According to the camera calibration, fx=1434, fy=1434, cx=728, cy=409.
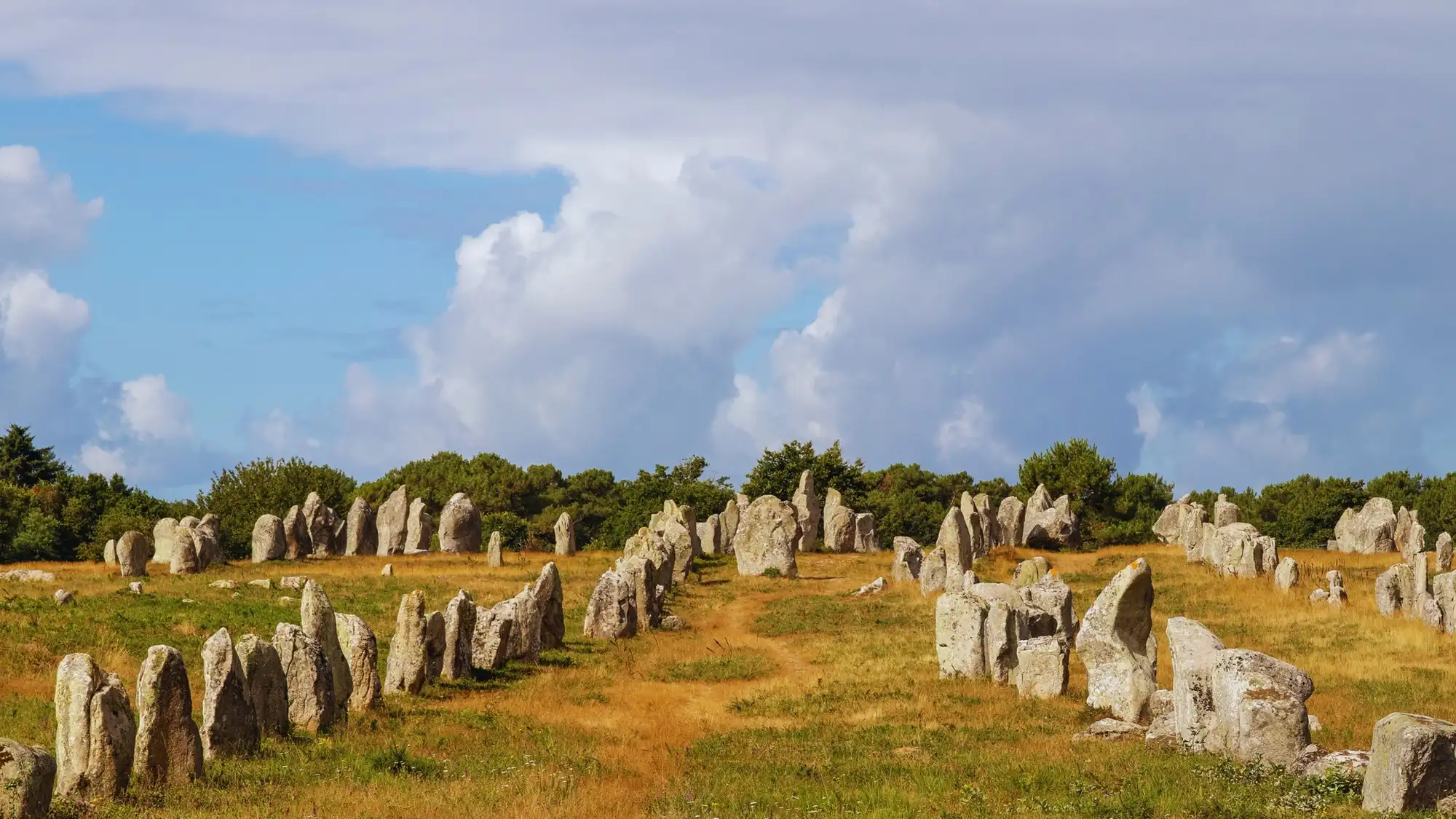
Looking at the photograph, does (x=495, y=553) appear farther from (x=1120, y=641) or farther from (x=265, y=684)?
(x=1120, y=641)

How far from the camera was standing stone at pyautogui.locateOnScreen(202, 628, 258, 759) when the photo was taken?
66.9 feet

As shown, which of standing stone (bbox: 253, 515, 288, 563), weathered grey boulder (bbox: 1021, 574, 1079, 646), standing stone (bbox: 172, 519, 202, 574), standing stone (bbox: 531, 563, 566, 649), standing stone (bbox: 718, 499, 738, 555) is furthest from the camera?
→ standing stone (bbox: 718, 499, 738, 555)

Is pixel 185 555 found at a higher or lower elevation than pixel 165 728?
higher

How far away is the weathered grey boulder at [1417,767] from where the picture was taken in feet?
55.9

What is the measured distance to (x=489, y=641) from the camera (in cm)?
3125

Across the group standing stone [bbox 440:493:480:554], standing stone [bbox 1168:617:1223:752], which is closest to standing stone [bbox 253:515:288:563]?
standing stone [bbox 440:493:480:554]

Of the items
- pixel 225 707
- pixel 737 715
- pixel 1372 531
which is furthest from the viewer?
pixel 1372 531

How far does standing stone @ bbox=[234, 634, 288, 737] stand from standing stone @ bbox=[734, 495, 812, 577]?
111 feet

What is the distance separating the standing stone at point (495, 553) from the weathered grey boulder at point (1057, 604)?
29.1 metres

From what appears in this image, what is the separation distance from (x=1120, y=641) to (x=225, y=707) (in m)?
15.1

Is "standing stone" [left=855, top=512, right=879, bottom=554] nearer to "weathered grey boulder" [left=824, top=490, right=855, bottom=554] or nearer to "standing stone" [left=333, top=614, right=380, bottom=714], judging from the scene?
"weathered grey boulder" [left=824, top=490, right=855, bottom=554]

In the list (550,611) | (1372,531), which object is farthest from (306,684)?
(1372,531)

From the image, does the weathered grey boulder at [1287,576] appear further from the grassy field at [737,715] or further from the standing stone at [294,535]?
the standing stone at [294,535]

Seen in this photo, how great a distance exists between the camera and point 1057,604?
107 feet
